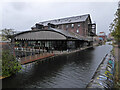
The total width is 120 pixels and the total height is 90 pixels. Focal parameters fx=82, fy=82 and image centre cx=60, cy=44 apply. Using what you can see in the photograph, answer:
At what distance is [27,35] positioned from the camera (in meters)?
23.3

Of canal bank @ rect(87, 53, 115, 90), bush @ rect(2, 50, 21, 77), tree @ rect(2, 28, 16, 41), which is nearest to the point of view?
canal bank @ rect(87, 53, 115, 90)

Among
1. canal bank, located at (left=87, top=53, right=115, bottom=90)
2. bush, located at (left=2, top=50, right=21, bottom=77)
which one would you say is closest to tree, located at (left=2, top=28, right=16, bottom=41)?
bush, located at (left=2, top=50, right=21, bottom=77)

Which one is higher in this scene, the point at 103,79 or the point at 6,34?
the point at 6,34

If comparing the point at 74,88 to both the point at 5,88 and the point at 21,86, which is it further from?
the point at 5,88

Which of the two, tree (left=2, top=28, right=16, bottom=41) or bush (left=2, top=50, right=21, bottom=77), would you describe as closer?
bush (left=2, top=50, right=21, bottom=77)

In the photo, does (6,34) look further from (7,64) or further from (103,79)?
(103,79)

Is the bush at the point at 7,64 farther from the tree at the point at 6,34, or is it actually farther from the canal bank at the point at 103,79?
the tree at the point at 6,34

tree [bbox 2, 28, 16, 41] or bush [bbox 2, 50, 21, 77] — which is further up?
tree [bbox 2, 28, 16, 41]

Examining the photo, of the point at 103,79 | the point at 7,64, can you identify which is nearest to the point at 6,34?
the point at 7,64

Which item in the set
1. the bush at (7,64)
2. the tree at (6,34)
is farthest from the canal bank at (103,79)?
the tree at (6,34)

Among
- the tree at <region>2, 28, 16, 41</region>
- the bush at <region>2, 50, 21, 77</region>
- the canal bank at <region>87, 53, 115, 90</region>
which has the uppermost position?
the tree at <region>2, 28, 16, 41</region>

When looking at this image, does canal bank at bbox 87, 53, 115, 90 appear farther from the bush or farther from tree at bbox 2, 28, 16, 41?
tree at bbox 2, 28, 16, 41

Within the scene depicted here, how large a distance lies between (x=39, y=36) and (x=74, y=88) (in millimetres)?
18002

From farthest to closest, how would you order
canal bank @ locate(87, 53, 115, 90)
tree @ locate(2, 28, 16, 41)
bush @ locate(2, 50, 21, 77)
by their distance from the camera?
tree @ locate(2, 28, 16, 41) < bush @ locate(2, 50, 21, 77) < canal bank @ locate(87, 53, 115, 90)
